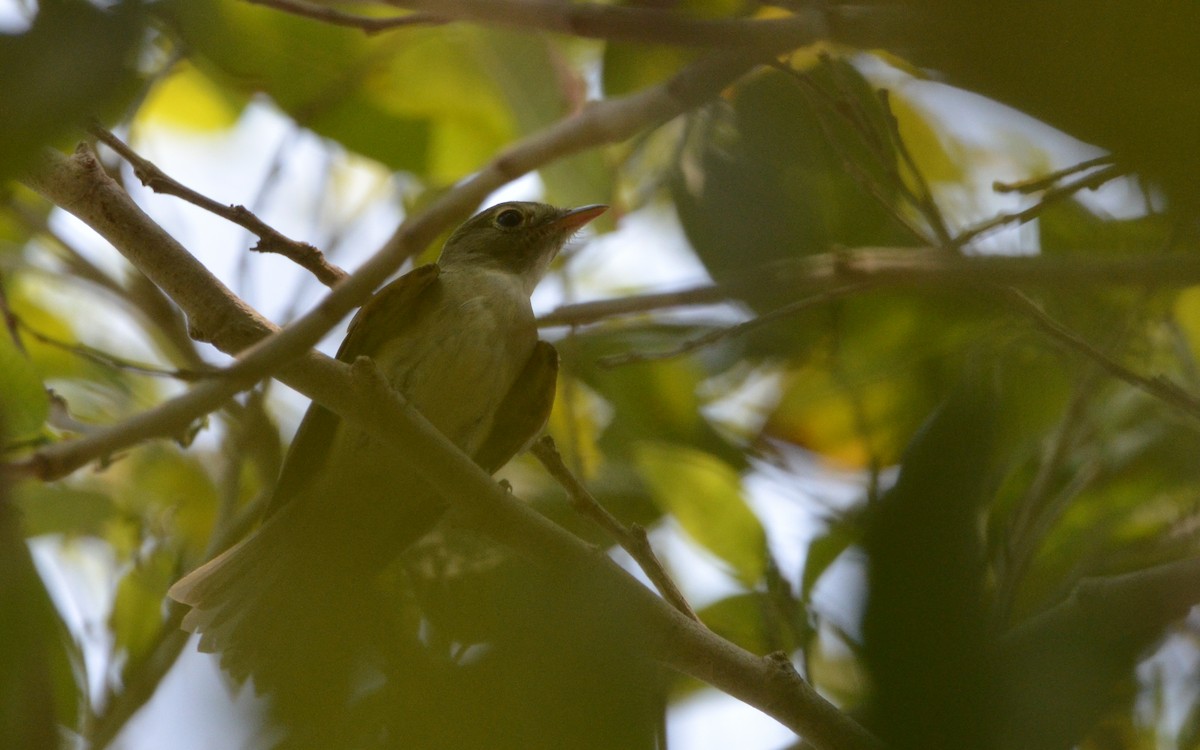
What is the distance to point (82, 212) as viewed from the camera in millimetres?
2951

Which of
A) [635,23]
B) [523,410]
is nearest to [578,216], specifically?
[523,410]

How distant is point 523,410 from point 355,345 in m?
0.69

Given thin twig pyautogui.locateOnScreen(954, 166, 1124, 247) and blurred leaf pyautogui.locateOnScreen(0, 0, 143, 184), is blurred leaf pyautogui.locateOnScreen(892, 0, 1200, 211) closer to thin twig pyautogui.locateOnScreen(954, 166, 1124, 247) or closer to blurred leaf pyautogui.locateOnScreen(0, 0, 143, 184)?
blurred leaf pyautogui.locateOnScreen(0, 0, 143, 184)

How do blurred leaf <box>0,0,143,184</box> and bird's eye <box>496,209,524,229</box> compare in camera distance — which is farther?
bird's eye <box>496,209,524,229</box>

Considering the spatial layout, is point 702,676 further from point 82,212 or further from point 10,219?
point 10,219

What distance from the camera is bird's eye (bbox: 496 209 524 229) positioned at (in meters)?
5.87

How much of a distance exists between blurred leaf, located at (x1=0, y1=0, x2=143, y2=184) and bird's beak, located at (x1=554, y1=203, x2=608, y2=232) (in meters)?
3.53

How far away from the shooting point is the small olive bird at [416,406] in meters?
3.88

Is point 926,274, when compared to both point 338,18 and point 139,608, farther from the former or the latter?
point 139,608

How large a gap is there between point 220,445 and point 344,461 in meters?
1.45

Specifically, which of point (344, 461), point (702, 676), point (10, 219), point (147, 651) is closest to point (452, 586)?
point (702, 676)

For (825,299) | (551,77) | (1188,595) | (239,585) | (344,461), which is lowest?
(239,585)

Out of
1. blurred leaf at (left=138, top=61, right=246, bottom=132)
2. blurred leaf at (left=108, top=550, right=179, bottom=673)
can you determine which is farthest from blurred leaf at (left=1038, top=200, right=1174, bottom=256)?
blurred leaf at (left=138, top=61, right=246, bottom=132)

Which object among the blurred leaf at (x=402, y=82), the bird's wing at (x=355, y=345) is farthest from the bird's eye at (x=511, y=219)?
the bird's wing at (x=355, y=345)
